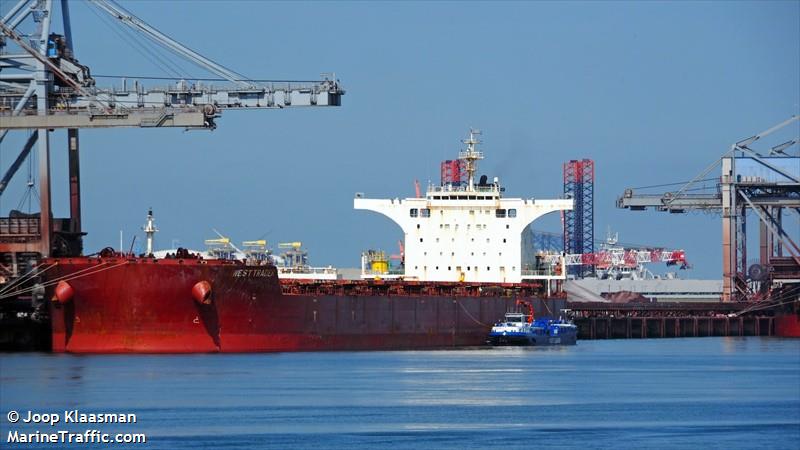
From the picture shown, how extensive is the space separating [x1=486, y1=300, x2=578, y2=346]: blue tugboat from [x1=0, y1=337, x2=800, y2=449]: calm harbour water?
15.2 feet

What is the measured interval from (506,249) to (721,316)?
59.6ft

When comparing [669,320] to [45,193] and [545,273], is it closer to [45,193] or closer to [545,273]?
[545,273]

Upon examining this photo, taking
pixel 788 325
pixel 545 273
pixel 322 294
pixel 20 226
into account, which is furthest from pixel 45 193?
pixel 788 325

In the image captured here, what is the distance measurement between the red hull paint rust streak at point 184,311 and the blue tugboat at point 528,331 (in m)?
6.08

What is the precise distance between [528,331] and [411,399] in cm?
1859

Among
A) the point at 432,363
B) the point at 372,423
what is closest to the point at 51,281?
the point at 432,363

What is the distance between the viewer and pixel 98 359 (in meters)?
39.8

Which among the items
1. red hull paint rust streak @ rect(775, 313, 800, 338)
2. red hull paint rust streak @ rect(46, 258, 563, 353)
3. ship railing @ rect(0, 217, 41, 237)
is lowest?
red hull paint rust streak @ rect(775, 313, 800, 338)

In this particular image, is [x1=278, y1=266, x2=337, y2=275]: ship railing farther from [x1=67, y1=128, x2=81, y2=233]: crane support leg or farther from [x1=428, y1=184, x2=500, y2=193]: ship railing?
[x1=67, y1=128, x2=81, y2=233]: crane support leg

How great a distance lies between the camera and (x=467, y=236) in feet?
175

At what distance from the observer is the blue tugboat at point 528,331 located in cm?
5022

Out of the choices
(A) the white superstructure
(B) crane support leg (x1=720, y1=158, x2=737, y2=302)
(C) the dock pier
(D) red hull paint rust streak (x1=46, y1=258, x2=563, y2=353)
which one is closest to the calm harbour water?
(D) red hull paint rust streak (x1=46, y1=258, x2=563, y2=353)

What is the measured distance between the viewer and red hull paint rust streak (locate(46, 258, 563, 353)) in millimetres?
41250

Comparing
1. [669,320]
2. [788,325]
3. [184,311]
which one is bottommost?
[788,325]
